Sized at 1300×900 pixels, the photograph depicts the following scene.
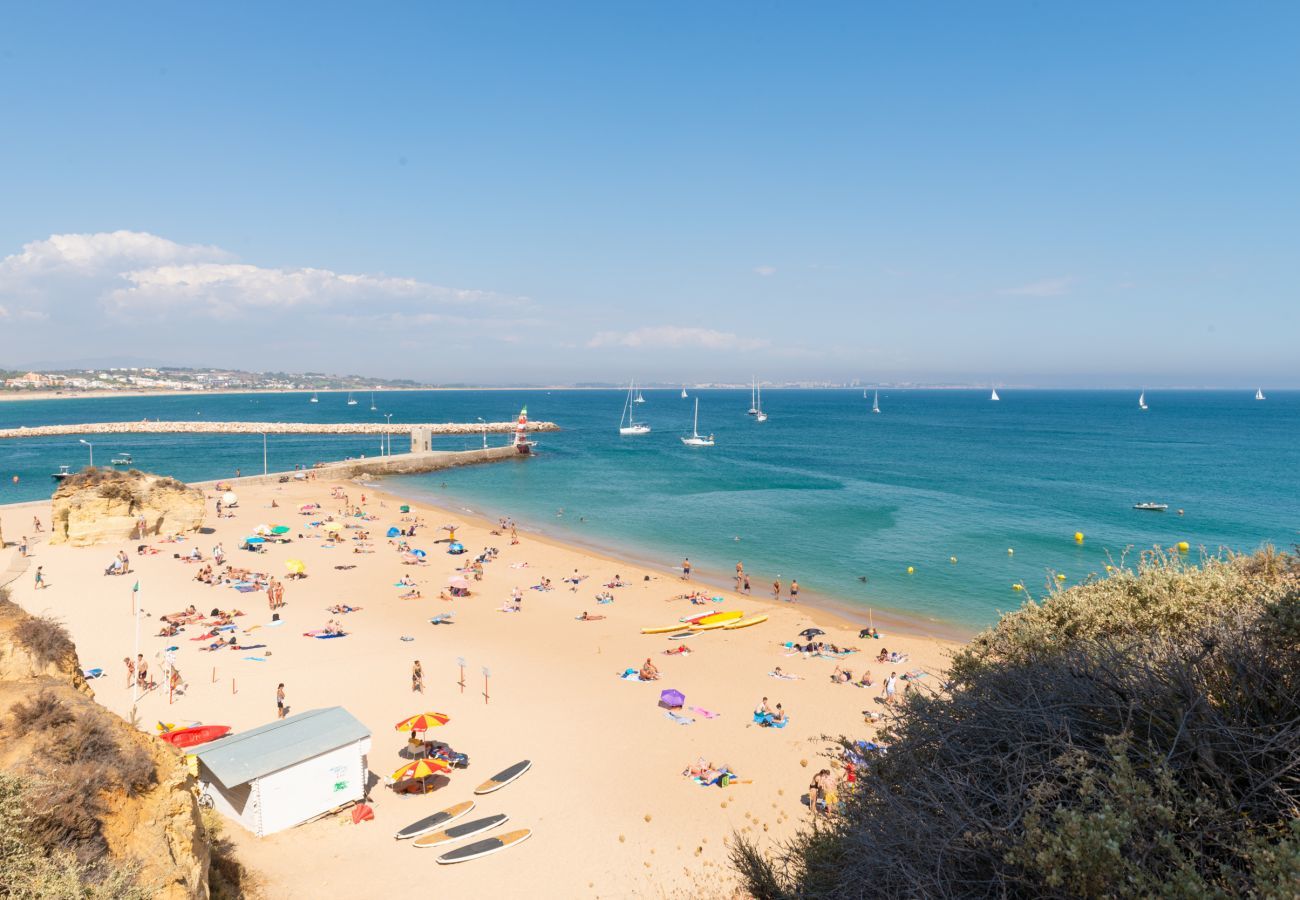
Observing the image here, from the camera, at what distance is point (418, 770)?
12977 mm

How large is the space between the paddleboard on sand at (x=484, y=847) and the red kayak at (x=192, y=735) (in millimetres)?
6307

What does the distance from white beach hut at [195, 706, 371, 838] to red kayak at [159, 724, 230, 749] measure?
2.47 metres

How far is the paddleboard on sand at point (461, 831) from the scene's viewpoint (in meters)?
11.7

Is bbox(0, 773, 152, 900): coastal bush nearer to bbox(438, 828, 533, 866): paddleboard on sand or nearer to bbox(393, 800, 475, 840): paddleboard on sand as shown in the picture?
bbox(438, 828, 533, 866): paddleboard on sand

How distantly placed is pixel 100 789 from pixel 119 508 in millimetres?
32629

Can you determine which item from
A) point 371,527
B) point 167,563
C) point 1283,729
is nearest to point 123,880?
point 1283,729

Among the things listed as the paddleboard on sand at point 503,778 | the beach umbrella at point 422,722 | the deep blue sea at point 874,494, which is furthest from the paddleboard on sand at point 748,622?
the beach umbrella at point 422,722

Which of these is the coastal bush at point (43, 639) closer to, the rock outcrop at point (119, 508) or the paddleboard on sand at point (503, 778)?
the paddleboard on sand at point (503, 778)

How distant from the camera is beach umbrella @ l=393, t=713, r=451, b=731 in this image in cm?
1428

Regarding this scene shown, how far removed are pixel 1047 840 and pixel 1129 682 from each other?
1905mm

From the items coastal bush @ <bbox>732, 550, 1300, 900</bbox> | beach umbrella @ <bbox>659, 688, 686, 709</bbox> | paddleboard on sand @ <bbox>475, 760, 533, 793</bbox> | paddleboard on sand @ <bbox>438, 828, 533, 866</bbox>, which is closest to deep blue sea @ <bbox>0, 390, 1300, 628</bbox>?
coastal bush @ <bbox>732, 550, 1300, 900</bbox>

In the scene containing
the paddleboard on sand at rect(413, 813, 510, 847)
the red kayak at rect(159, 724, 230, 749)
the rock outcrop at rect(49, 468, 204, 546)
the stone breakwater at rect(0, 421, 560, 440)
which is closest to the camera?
the paddleboard on sand at rect(413, 813, 510, 847)

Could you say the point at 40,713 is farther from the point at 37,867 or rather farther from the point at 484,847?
the point at 484,847

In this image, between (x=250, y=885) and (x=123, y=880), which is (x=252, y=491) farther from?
(x=123, y=880)
